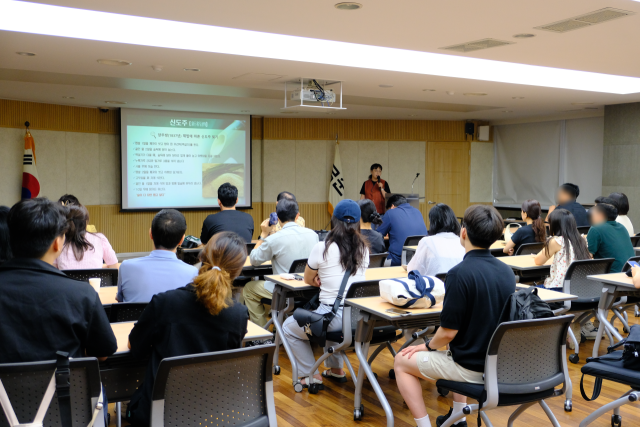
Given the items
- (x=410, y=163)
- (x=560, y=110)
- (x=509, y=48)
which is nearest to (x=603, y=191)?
(x=560, y=110)

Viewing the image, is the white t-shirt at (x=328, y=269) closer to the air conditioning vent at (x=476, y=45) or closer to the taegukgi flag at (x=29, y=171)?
the air conditioning vent at (x=476, y=45)

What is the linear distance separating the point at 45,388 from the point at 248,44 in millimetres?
4446

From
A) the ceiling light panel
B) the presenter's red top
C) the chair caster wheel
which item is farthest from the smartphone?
the presenter's red top

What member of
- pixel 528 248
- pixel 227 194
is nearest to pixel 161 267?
pixel 227 194

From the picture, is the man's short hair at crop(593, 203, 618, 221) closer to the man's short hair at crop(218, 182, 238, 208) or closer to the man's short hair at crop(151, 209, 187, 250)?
the man's short hair at crop(218, 182, 238, 208)

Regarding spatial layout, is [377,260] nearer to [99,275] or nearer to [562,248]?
[562,248]

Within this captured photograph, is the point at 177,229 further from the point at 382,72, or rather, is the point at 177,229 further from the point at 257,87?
the point at 257,87

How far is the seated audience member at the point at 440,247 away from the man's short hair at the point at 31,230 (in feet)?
8.11

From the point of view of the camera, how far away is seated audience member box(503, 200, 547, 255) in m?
5.41

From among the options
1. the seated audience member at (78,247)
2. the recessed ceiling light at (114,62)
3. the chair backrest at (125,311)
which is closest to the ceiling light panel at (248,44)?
the recessed ceiling light at (114,62)

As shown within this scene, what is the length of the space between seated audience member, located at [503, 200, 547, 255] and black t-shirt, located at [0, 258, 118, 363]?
4481 millimetres

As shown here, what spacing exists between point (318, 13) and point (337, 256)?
194 centimetres

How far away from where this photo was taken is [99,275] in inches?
138

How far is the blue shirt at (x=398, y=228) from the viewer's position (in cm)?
573
